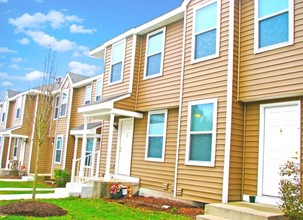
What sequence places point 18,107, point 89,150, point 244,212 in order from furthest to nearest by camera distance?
point 18,107 → point 89,150 → point 244,212

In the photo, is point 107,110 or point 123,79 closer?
point 107,110

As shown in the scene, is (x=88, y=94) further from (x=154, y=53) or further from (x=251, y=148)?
(x=251, y=148)

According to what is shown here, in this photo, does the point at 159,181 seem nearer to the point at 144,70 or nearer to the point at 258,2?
the point at 144,70

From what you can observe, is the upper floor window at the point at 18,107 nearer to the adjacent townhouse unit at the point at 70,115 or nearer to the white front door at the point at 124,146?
the adjacent townhouse unit at the point at 70,115

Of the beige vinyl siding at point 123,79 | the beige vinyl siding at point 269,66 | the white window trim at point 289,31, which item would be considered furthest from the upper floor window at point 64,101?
the white window trim at point 289,31

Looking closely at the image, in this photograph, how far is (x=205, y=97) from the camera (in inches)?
353

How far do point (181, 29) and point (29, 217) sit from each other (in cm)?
751

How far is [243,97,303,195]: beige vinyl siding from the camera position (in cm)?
793

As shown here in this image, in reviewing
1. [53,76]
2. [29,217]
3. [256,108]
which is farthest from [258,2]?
[29,217]

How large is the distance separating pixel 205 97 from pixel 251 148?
1.89 meters

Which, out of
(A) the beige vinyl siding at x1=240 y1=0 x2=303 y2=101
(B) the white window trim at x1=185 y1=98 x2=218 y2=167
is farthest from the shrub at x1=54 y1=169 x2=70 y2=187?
(A) the beige vinyl siding at x1=240 y1=0 x2=303 y2=101

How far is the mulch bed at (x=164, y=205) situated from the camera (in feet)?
26.9

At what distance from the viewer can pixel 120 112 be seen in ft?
38.7

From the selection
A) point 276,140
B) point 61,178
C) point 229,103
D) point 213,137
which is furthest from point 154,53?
point 61,178
